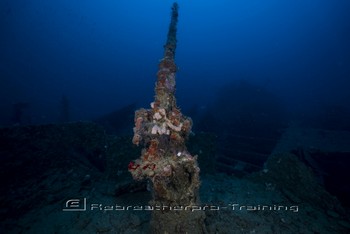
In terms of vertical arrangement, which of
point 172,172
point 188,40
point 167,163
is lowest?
point 172,172

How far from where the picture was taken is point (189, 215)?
326 cm

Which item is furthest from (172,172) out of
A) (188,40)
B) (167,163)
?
(188,40)

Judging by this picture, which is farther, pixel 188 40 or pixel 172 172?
pixel 188 40

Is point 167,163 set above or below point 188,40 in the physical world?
below

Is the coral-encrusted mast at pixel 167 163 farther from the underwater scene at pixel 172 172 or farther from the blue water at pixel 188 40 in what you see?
the blue water at pixel 188 40

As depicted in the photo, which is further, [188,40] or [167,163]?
[188,40]

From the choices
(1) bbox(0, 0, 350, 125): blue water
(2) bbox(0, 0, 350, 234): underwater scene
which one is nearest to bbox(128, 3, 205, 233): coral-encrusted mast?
(2) bbox(0, 0, 350, 234): underwater scene

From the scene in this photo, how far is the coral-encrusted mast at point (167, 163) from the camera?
295cm

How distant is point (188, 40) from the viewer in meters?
154

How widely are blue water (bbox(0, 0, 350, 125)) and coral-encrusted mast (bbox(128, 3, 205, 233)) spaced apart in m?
46.1

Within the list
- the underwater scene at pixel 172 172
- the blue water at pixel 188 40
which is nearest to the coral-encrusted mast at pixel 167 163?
the underwater scene at pixel 172 172

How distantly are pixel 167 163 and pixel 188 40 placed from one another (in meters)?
159

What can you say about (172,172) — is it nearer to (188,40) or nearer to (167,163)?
(167,163)

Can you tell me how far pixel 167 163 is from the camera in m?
2.94
